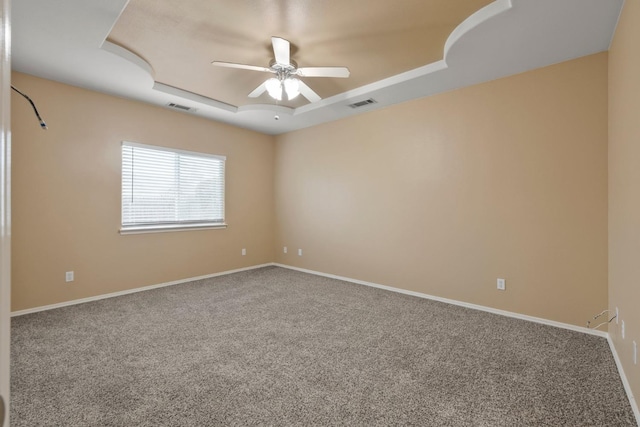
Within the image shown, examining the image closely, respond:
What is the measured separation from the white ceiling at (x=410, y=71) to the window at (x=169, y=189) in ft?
2.64

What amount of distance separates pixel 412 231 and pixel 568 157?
181 cm

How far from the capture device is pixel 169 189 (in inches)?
186

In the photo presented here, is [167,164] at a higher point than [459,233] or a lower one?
higher

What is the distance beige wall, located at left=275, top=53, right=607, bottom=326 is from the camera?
9.75 feet

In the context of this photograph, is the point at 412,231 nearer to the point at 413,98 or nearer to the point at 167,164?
the point at 413,98

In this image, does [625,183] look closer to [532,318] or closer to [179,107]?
[532,318]

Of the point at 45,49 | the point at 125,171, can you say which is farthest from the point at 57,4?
the point at 125,171

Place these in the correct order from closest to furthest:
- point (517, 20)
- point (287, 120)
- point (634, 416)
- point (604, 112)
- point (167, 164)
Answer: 1. point (634, 416)
2. point (517, 20)
3. point (604, 112)
4. point (167, 164)
5. point (287, 120)

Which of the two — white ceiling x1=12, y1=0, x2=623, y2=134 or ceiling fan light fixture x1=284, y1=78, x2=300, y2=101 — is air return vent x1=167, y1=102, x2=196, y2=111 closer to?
white ceiling x1=12, y1=0, x2=623, y2=134

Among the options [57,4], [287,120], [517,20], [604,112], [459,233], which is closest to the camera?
[57,4]

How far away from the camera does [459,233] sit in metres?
3.78

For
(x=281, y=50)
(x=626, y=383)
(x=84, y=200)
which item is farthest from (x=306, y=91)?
(x=626, y=383)

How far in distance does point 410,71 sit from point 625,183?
2.20 meters

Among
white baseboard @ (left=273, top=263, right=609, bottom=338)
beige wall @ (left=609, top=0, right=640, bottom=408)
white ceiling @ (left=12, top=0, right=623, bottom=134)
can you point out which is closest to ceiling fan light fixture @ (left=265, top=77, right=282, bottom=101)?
white ceiling @ (left=12, top=0, right=623, bottom=134)
